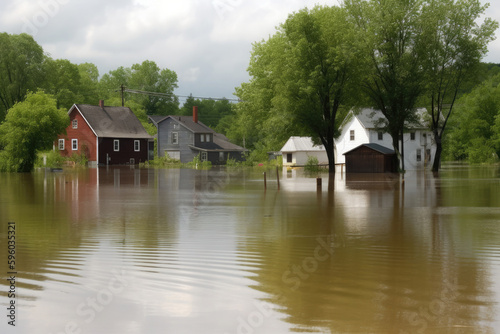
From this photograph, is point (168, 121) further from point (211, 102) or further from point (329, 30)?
point (211, 102)

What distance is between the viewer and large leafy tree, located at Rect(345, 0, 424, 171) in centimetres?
6250

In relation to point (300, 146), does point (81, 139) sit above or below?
above

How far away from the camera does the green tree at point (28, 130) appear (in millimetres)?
64000

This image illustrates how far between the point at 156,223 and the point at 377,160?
50.0 m

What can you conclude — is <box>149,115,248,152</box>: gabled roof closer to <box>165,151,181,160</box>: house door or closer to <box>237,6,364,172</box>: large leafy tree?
<box>165,151,181,160</box>: house door

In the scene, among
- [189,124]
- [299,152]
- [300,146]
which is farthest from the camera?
[189,124]

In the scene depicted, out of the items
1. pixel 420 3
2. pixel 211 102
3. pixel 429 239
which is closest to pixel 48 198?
pixel 429 239

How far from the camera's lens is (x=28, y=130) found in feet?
209

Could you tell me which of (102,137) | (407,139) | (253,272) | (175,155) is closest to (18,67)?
(102,137)

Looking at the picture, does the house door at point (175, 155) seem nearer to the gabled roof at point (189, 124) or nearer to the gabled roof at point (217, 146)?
the gabled roof at point (217, 146)

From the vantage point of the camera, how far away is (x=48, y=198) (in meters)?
32.6

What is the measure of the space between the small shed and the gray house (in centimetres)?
4306

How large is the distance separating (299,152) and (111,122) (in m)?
28.2

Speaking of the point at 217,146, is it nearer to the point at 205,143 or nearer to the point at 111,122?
the point at 205,143
